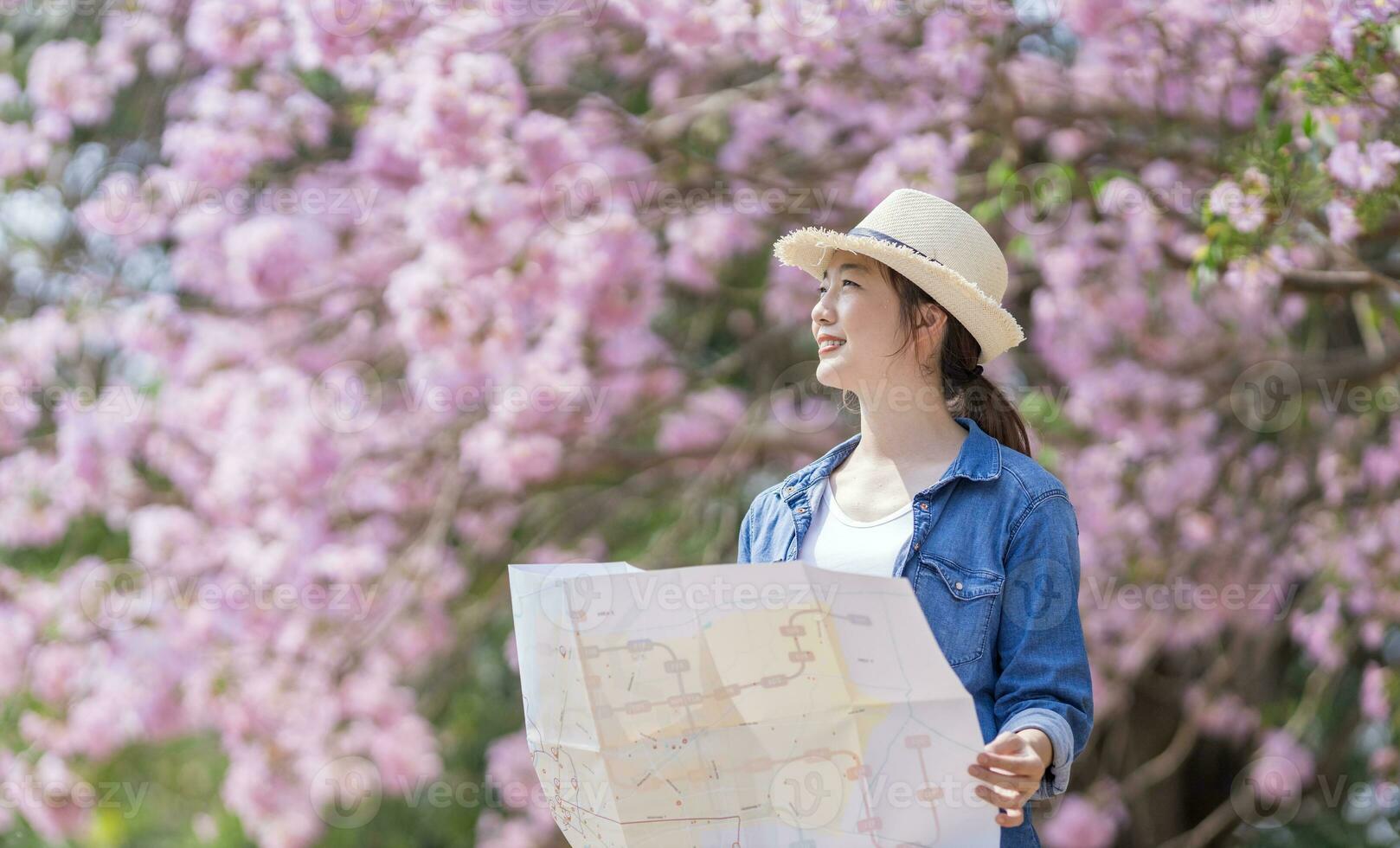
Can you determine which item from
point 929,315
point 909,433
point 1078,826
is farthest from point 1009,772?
point 1078,826

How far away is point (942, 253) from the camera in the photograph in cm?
175

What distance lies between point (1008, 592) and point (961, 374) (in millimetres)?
354

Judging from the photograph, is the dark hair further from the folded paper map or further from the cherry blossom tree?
the cherry blossom tree

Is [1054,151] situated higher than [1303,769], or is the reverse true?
[1054,151]

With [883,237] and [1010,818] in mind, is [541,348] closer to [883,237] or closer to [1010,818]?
[883,237]

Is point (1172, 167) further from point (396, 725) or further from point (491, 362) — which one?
point (396, 725)

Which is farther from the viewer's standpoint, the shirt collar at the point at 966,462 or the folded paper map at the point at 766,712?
the shirt collar at the point at 966,462

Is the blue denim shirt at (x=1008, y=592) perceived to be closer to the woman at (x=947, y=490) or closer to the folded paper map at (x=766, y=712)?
the woman at (x=947, y=490)

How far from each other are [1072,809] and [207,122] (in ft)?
11.7

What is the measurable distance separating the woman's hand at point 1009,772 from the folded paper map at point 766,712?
2 centimetres

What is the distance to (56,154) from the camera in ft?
17.2

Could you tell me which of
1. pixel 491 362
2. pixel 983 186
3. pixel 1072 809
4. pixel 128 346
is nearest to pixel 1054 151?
pixel 983 186

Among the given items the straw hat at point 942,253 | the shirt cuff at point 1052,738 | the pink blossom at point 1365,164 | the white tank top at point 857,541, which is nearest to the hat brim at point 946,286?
the straw hat at point 942,253

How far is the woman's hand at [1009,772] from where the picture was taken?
1.36 m
